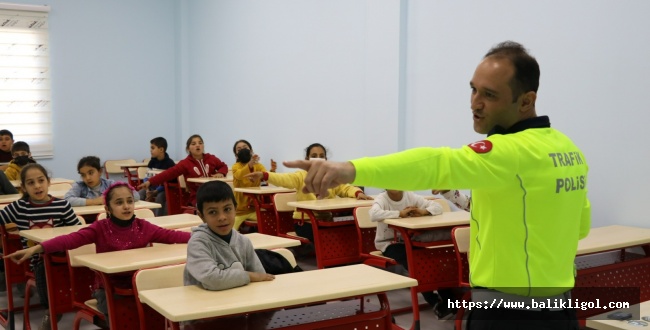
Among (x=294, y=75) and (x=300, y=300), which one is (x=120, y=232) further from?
(x=294, y=75)

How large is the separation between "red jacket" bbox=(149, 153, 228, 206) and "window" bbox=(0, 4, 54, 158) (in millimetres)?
3058

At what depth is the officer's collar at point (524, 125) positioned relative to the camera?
4.43 ft

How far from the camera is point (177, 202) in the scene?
745 cm

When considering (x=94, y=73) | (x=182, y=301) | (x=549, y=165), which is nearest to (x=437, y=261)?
(x=182, y=301)

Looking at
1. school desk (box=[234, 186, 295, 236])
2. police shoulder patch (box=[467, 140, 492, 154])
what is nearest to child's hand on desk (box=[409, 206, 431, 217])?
school desk (box=[234, 186, 295, 236])

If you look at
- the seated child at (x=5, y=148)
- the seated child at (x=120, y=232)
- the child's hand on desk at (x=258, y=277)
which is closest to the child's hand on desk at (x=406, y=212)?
the seated child at (x=120, y=232)

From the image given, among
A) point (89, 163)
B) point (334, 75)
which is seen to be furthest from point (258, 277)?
point (334, 75)

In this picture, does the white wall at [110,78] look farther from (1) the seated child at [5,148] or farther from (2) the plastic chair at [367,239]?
(2) the plastic chair at [367,239]

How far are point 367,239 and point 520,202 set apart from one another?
3.59m

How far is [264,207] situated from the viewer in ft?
18.3

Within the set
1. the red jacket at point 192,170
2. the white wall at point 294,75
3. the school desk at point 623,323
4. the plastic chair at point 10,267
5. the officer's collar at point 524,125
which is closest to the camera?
the officer's collar at point 524,125

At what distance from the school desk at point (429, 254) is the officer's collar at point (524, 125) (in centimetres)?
247

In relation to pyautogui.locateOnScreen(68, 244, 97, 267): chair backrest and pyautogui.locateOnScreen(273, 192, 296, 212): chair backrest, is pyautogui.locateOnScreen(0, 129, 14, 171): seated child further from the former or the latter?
pyautogui.locateOnScreen(68, 244, 97, 267): chair backrest

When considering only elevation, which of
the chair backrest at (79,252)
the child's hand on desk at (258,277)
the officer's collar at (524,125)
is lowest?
the chair backrest at (79,252)
